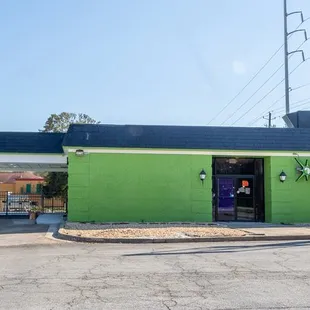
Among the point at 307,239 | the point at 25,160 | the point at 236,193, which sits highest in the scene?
the point at 25,160

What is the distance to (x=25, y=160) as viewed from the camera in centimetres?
2031

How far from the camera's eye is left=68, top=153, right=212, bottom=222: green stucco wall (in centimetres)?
1903

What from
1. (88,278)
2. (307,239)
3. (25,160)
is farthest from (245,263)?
(25,160)

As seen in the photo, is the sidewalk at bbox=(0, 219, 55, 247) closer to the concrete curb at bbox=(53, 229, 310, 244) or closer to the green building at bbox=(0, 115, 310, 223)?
the concrete curb at bbox=(53, 229, 310, 244)

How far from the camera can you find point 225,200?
68.4ft

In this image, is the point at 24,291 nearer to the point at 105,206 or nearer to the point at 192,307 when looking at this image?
the point at 192,307

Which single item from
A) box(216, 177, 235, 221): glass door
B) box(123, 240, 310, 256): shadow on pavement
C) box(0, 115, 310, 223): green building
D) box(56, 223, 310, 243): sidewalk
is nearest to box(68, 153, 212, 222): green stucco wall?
box(0, 115, 310, 223): green building

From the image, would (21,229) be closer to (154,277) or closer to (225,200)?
(225,200)

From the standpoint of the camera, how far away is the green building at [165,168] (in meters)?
19.1

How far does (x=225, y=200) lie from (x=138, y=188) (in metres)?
4.21

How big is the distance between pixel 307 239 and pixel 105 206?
8.25m

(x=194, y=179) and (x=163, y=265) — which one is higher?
(x=194, y=179)

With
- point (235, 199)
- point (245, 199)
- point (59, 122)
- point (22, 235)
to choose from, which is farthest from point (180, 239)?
point (59, 122)

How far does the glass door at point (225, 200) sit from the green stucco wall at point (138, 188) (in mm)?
1248
